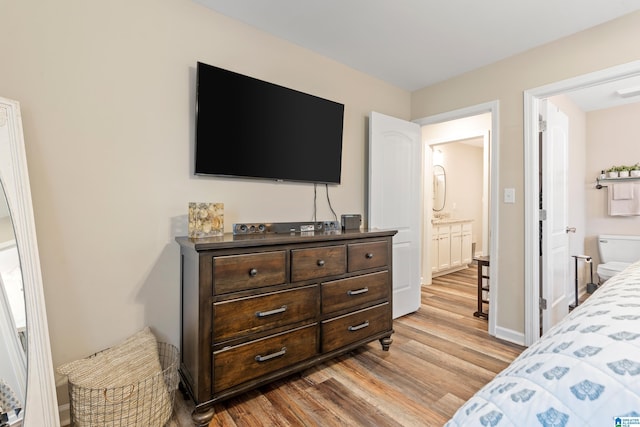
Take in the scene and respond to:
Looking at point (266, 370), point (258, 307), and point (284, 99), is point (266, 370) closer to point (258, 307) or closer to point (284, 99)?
point (258, 307)

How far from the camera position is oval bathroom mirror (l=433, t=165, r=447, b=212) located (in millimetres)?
5309

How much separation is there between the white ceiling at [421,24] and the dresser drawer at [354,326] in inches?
81.9

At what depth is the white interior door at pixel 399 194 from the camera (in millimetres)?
2922

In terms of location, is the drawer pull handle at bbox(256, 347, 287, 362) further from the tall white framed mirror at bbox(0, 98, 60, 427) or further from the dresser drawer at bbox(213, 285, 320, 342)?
the tall white framed mirror at bbox(0, 98, 60, 427)

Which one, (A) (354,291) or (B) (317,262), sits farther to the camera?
(A) (354,291)

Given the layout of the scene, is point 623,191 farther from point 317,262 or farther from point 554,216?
point 317,262

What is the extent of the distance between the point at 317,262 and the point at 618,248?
404cm

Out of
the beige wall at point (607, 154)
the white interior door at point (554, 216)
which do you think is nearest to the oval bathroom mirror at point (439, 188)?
the beige wall at point (607, 154)

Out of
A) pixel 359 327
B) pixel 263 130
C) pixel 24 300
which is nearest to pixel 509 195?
pixel 359 327

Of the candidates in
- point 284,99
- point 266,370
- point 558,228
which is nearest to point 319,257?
point 266,370

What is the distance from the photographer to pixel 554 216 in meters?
2.64

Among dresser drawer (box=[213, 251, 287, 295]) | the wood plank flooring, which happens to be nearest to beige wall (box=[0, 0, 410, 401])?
dresser drawer (box=[213, 251, 287, 295])

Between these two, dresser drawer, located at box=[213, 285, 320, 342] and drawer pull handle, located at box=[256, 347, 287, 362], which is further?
drawer pull handle, located at box=[256, 347, 287, 362]

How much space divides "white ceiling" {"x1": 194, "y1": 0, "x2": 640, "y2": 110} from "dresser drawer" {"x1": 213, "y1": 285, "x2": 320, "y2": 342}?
1.85 m
